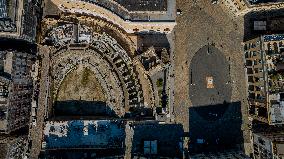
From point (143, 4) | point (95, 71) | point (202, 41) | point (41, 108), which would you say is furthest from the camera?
point (202, 41)

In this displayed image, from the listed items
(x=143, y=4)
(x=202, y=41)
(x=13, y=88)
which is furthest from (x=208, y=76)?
(x=13, y=88)

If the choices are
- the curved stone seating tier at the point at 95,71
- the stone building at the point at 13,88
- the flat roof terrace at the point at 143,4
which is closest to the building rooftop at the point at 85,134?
the curved stone seating tier at the point at 95,71

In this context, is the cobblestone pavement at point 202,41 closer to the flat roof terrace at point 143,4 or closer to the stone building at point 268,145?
the stone building at point 268,145

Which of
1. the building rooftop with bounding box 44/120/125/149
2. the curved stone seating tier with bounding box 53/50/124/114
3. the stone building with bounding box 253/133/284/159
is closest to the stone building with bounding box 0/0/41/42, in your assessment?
the curved stone seating tier with bounding box 53/50/124/114

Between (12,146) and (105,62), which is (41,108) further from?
(105,62)

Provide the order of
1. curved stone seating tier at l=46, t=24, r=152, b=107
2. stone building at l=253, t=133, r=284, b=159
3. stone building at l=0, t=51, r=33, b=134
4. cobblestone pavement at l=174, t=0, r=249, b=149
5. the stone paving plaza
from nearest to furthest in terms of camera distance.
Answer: stone building at l=0, t=51, r=33, b=134
stone building at l=253, t=133, r=284, b=159
curved stone seating tier at l=46, t=24, r=152, b=107
cobblestone pavement at l=174, t=0, r=249, b=149
the stone paving plaza

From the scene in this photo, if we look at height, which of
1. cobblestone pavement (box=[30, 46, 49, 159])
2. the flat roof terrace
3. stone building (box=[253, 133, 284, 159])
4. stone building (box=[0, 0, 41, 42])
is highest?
the flat roof terrace

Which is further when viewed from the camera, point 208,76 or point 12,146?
point 208,76

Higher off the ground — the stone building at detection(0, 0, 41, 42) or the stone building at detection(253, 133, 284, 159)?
the stone building at detection(0, 0, 41, 42)

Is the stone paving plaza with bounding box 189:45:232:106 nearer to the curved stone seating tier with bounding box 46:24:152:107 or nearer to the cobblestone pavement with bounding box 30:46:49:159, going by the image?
the curved stone seating tier with bounding box 46:24:152:107

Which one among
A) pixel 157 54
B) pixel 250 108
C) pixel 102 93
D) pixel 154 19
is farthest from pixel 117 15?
pixel 250 108
